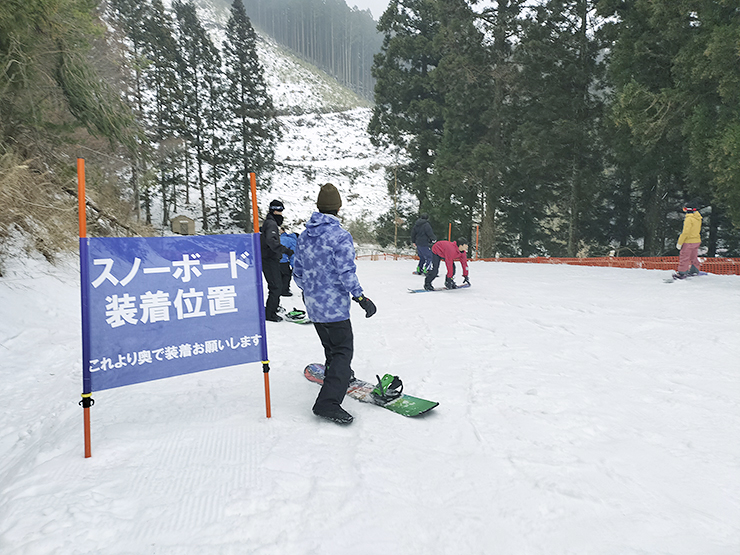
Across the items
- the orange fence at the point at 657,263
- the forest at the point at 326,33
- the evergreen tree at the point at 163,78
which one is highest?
the forest at the point at 326,33

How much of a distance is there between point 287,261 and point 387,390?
5216mm

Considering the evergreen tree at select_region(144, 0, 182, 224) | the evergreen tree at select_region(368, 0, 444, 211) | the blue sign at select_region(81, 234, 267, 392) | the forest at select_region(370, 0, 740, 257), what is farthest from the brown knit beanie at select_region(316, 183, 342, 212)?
the evergreen tree at select_region(144, 0, 182, 224)

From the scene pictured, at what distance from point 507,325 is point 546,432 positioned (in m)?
3.68

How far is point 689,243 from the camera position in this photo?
33.8 feet

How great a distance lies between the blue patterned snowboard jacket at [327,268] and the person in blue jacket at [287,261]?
384cm

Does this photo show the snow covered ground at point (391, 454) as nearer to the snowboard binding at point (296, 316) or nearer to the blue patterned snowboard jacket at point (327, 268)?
the blue patterned snowboard jacket at point (327, 268)

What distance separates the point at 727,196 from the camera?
12.6m

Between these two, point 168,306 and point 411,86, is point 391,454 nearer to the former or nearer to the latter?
point 168,306

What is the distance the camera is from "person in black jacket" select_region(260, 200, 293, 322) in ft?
23.3

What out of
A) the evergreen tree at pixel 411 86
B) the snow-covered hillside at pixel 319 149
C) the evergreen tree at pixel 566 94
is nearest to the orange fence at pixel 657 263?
the evergreen tree at pixel 566 94

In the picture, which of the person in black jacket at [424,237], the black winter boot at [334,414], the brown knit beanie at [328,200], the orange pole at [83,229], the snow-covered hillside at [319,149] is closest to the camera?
the orange pole at [83,229]

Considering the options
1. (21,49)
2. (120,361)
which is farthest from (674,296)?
(21,49)

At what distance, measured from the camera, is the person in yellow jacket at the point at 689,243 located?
974cm

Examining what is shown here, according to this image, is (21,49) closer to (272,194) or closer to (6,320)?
(6,320)
